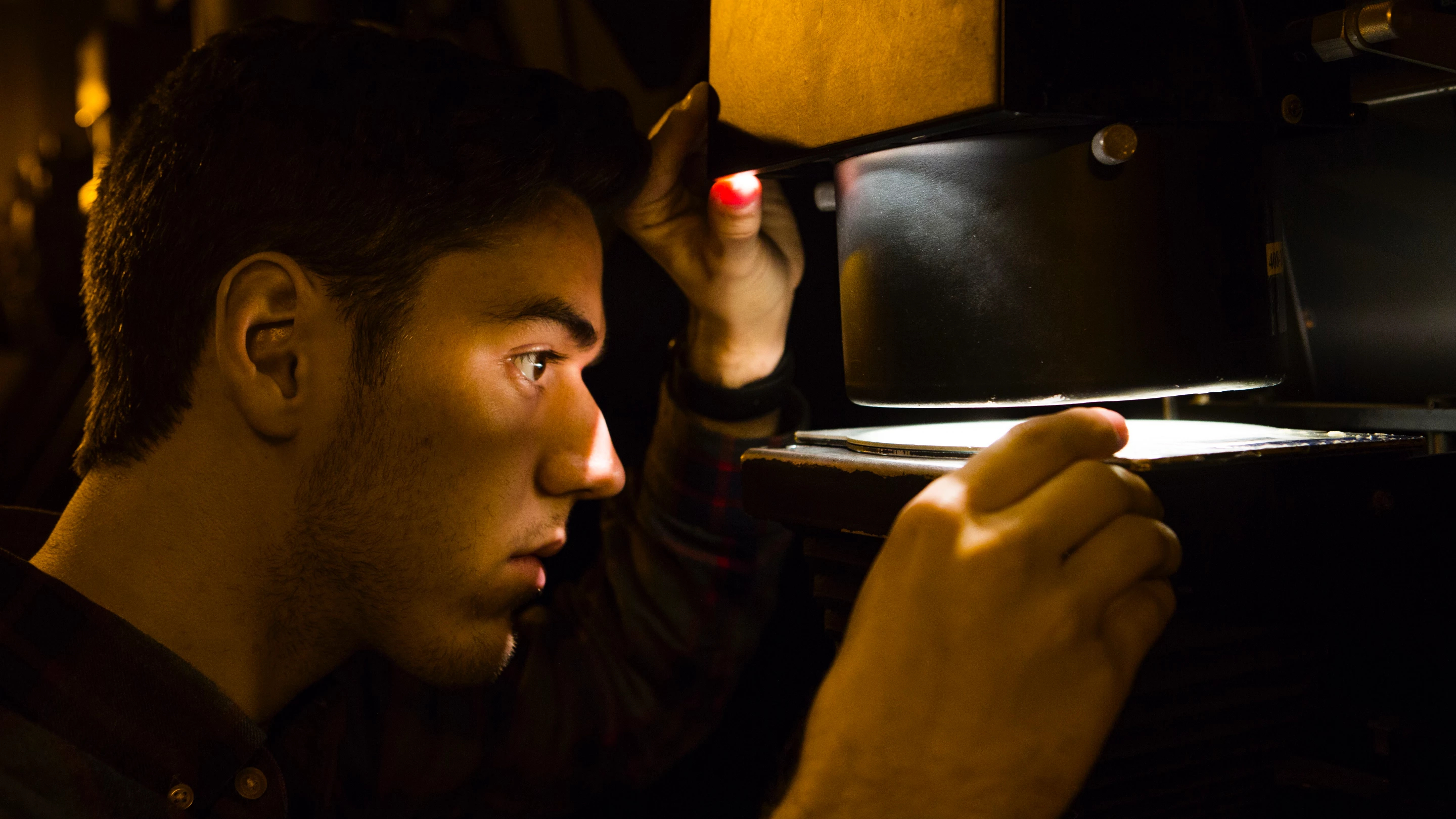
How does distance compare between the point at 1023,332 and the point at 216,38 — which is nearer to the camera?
the point at 1023,332

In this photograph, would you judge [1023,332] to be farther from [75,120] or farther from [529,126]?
[75,120]

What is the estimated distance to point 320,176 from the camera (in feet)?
3.63

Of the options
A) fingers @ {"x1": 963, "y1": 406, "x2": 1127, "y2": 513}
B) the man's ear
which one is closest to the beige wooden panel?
fingers @ {"x1": 963, "y1": 406, "x2": 1127, "y2": 513}

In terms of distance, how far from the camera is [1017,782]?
664 mm

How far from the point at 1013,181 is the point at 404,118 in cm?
74

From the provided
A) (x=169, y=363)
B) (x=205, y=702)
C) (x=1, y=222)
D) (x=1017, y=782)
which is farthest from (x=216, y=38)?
(x=1, y=222)

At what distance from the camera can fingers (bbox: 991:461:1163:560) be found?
0.65 metres

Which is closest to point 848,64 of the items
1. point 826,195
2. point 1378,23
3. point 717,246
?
point 826,195

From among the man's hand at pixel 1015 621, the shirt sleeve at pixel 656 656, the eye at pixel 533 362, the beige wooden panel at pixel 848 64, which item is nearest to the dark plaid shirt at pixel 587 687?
the shirt sleeve at pixel 656 656

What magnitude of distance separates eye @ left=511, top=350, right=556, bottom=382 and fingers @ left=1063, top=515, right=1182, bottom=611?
2.36 ft

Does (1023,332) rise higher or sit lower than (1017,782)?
higher

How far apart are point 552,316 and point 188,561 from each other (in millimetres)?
528

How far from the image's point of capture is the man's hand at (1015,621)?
25.8 inches

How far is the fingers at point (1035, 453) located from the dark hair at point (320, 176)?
72cm
